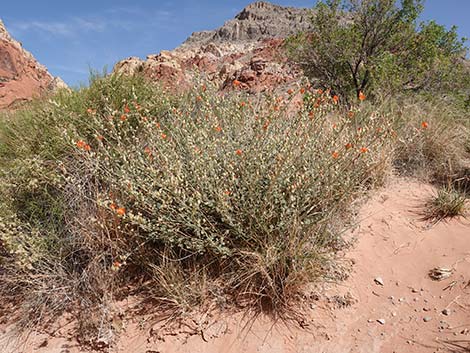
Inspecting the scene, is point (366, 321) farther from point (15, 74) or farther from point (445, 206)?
point (15, 74)

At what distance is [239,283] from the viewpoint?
2.16 m

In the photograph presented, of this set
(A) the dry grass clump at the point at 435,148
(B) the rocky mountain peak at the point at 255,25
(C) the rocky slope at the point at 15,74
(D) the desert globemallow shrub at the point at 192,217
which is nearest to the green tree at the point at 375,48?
(A) the dry grass clump at the point at 435,148

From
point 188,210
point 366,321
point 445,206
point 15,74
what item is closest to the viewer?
point 366,321

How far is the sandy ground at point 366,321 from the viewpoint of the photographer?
1985 mm

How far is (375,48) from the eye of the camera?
6.25 meters

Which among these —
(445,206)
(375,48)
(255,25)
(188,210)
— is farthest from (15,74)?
(255,25)

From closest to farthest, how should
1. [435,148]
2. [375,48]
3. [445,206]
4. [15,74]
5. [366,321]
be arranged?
[366,321], [445,206], [435,148], [375,48], [15,74]

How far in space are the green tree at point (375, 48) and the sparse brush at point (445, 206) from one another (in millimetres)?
3250

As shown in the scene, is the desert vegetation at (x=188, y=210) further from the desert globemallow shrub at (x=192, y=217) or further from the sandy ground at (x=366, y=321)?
the sandy ground at (x=366, y=321)

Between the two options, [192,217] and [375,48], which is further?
[375,48]

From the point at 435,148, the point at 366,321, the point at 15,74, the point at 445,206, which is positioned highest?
the point at 15,74

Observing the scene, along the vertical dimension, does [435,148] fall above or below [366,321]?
above

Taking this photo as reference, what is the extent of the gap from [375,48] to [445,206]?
176 inches

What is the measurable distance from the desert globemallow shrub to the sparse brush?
0.58 metres
